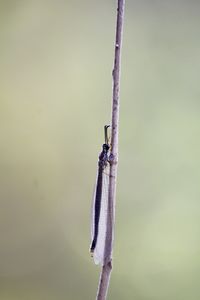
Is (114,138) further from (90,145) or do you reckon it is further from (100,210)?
(90,145)

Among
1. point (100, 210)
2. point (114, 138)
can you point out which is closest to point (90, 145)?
point (100, 210)

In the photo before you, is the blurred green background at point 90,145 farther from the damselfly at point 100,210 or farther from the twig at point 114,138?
the twig at point 114,138

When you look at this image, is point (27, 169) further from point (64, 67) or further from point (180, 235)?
point (180, 235)

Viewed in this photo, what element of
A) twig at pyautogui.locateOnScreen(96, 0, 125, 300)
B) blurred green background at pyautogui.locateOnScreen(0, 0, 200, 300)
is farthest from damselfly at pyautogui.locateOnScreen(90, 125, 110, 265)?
blurred green background at pyautogui.locateOnScreen(0, 0, 200, 300)

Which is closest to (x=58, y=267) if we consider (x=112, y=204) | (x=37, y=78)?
(x=37, y=78)

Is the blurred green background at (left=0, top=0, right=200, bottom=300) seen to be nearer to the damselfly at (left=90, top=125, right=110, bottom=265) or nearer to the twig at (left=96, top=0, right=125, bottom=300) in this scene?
the damselfly at (left=90, top=125, right=110, bottom=265)

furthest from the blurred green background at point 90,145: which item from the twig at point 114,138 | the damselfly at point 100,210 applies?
the twig at point 114,138
